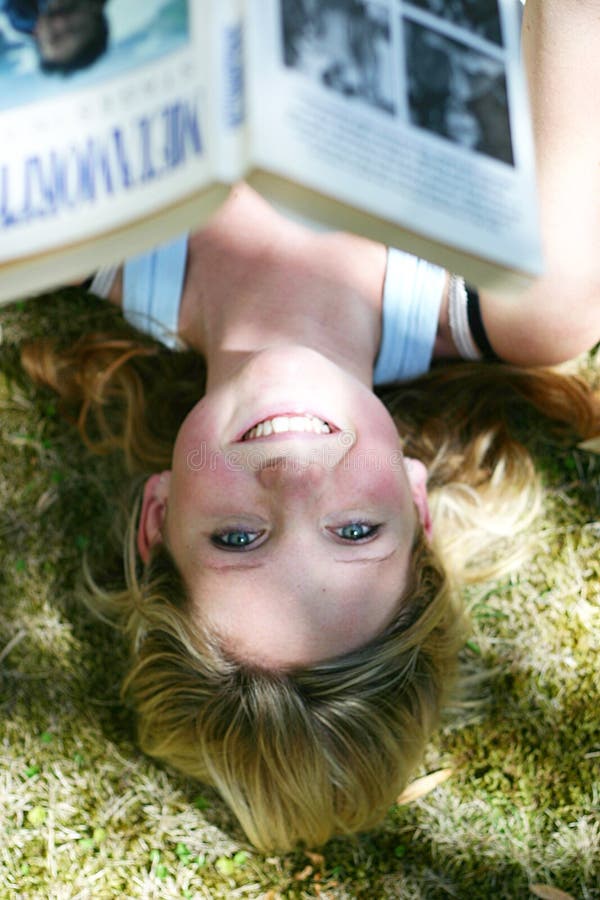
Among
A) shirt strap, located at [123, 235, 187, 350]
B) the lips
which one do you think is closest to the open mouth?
the lips

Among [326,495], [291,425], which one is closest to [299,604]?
[326,495]

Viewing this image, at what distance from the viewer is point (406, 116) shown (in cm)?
115

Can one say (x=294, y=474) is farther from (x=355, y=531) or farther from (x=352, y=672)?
(x=352, y=672)

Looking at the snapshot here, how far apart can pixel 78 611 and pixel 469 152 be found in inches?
71.7

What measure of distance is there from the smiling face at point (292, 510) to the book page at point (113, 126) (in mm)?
706

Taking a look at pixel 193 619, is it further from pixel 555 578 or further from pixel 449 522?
pixel 555 578

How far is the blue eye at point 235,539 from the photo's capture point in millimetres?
1858

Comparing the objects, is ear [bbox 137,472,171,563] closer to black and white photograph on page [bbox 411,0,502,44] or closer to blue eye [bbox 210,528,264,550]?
blue eye [bbox 210,528,264,550]

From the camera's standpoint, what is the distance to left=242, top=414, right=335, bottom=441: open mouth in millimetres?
1851

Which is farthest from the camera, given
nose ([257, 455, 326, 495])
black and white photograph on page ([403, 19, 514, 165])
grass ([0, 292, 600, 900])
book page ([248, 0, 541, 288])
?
grass ([0, 292, 600, 900])

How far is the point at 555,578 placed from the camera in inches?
99.9

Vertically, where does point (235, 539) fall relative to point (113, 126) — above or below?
below

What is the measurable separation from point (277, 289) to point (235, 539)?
2.09ft

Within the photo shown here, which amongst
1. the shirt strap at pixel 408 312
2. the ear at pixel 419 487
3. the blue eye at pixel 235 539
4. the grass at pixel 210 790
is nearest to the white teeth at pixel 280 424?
the blue eye at pixel 235 539
